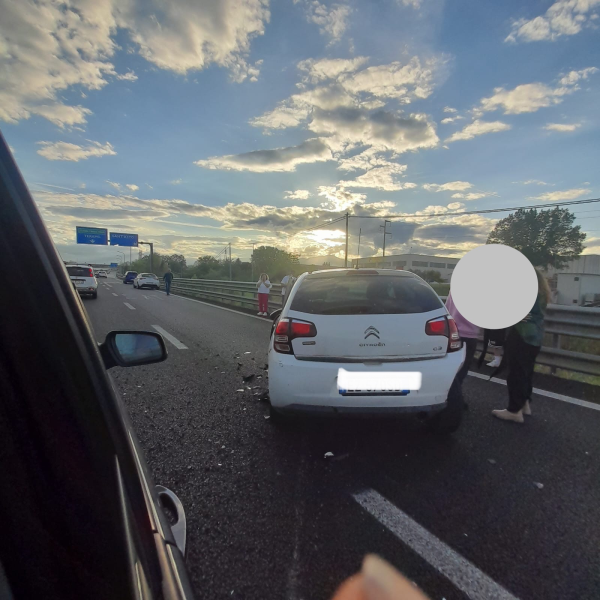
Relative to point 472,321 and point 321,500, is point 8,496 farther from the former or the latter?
point 472,321

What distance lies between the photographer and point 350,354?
309 cm

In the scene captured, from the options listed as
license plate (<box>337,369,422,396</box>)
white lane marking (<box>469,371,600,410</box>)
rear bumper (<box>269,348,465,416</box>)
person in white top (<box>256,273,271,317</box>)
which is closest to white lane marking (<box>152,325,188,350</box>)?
person in white top (<box>256,273,271,317</box>)

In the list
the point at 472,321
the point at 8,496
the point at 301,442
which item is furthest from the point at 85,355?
the point at 472,321

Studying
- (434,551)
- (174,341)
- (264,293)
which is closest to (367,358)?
(434,551)

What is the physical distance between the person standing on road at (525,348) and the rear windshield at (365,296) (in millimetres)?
965

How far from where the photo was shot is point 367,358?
10.1 ft

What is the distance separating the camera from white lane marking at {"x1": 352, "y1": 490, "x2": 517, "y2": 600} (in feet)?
6.08

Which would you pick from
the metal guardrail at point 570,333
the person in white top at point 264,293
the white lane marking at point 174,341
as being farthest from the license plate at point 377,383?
Result: the person in white top at point 264,293

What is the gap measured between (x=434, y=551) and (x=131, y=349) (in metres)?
1.89

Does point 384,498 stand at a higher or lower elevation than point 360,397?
lower

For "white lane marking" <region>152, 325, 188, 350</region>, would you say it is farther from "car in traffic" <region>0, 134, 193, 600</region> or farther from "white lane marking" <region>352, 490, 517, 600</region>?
"car in traffic" <region>0, 134, 193, 600</region>

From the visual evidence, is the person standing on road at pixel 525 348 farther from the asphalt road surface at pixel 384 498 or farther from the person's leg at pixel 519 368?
the asphalt road surface at pixel 384 498

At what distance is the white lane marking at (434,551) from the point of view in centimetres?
185

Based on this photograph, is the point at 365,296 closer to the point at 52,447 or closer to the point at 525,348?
the point at 525,348
